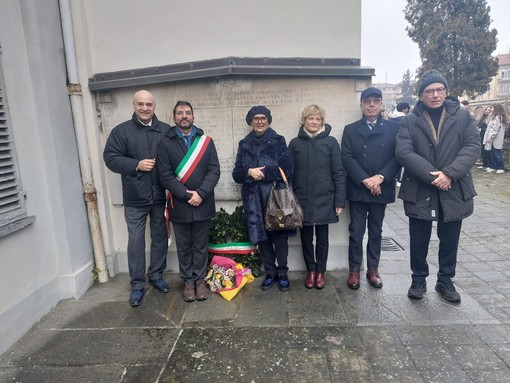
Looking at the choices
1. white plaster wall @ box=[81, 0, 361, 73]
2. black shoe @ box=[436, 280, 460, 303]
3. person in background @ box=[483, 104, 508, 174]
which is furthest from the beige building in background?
person in background @ box=[483, 104, 508, 174]

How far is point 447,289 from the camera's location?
3.77 m

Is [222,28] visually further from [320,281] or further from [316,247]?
[320,281]

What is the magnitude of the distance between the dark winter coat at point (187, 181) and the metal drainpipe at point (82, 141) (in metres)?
1.09

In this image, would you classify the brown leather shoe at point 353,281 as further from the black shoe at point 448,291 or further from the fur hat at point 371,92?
the fur hat at point 371,92

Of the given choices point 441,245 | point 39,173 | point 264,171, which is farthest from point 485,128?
point 39,173

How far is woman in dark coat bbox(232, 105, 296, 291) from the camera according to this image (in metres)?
3.81

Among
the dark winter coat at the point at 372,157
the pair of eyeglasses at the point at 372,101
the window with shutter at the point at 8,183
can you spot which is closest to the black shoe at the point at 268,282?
the dark winter coat at the point at 372,157

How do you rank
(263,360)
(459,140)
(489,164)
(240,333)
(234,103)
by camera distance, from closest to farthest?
(263,360) < (240,333) < (459,140) < (234,103) < (489,164)

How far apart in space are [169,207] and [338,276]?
2220 mm

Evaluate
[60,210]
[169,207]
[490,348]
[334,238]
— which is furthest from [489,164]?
[60,210]

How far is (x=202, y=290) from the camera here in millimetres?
3988

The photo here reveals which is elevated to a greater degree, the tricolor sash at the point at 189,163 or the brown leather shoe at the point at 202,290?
the tricolor sash at the point at 189,163

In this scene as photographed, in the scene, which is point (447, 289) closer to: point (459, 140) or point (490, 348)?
point (490, 348)

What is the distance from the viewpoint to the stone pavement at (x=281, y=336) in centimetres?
274
